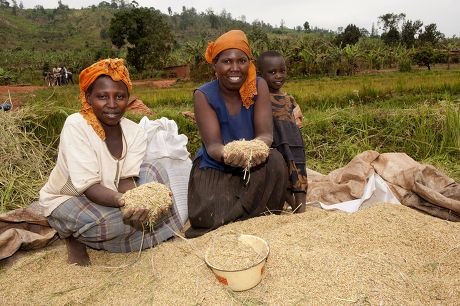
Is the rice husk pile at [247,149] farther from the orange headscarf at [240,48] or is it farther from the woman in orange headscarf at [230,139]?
the orange headscarf at [240,48]

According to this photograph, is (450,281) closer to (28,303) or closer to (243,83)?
(243,83)

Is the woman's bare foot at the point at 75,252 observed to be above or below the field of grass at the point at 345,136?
below

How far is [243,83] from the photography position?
2.60 m

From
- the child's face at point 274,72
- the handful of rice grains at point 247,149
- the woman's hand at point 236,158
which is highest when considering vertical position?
the child's face at point 274,72

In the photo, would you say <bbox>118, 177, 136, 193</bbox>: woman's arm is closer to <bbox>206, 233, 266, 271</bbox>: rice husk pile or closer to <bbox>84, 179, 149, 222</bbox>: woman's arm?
<bbox>84, 179, 149, 222</bbox>: woman's arm

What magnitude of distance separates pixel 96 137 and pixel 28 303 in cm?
89

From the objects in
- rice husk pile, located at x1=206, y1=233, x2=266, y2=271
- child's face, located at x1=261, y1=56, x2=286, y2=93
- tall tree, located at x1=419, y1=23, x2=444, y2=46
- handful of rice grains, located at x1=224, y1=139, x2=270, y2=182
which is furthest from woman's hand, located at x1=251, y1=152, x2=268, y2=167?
tall tree, located at x1=419, y1=23, x2=444, y2=46

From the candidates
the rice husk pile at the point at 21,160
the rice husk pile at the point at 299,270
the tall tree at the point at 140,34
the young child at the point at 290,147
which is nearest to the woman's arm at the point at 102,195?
the rice husk pile at the point at 299,270

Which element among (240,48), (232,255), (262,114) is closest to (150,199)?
(232,255)

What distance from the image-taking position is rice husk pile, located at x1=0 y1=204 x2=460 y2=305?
1585 millimetres

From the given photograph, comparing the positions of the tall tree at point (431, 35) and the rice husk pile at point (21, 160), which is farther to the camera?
the tall tree at point (431, 35)

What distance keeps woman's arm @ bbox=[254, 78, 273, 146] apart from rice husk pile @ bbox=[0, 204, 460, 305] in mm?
548

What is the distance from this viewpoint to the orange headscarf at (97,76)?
219cm

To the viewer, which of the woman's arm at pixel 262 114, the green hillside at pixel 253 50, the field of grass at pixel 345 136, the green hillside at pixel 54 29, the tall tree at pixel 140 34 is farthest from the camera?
the green hillside at pixel 54 29
